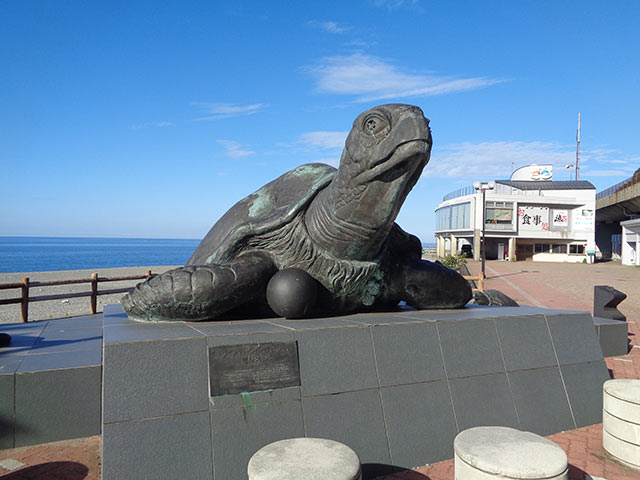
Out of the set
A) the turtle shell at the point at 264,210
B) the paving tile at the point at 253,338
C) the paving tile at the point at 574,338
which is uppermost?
the turtle shell at the point at 264,210

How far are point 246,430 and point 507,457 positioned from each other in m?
1.43

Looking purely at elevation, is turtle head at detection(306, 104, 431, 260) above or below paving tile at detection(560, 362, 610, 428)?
above

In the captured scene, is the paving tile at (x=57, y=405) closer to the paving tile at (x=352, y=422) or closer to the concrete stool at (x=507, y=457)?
the paving tile at (x=352, y=422)

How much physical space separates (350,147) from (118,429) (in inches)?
90.1

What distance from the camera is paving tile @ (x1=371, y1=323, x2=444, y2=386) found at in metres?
3.18

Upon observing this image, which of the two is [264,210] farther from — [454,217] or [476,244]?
[454,217]

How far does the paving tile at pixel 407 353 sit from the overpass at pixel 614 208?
105ft

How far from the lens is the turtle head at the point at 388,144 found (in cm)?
294

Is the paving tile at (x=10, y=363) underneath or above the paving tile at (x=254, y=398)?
underneath

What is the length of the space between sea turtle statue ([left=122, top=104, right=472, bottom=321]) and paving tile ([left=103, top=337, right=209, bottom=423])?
732 mm

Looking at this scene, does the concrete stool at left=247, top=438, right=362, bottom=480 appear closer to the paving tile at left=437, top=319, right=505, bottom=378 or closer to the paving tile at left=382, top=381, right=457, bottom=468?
the paving tile at left=382, top=381, right=457, bottom=468

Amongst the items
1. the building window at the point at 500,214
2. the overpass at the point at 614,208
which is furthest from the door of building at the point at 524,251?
the overpass at the point at 614,208

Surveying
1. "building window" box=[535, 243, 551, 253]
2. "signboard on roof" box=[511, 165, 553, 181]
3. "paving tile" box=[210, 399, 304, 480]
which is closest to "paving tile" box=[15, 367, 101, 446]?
"paving tile" box=[210, 399, 304, 480]

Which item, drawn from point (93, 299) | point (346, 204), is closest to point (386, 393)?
point (346, 204)
